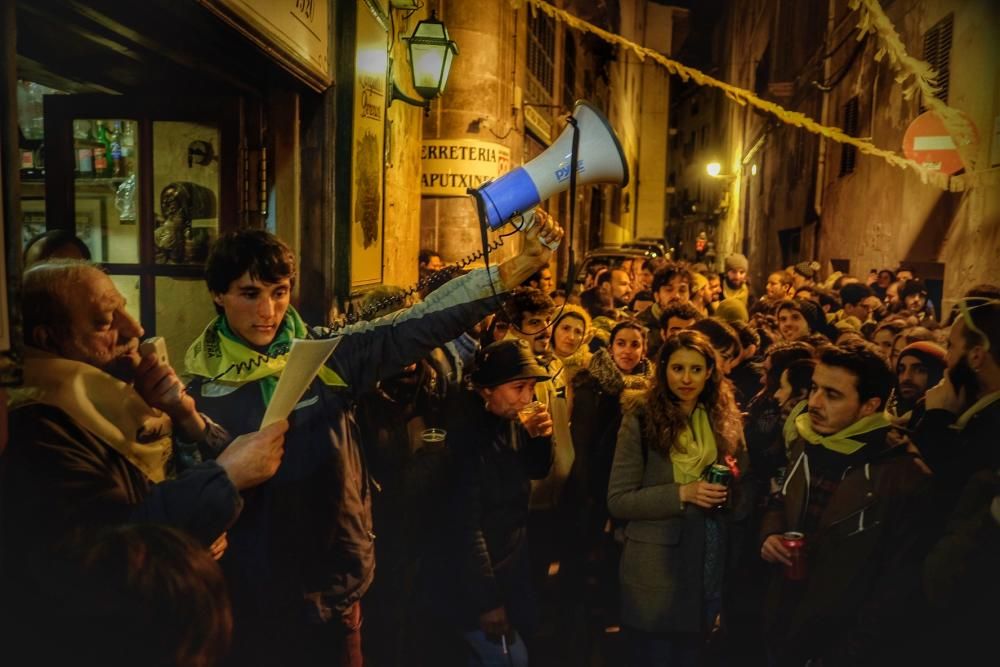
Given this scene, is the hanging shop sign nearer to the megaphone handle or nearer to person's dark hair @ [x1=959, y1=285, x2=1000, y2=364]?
the megaphone handle

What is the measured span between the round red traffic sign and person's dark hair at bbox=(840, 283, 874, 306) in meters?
1.37

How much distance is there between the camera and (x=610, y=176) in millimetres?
2625

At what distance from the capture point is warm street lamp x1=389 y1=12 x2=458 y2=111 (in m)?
5.88

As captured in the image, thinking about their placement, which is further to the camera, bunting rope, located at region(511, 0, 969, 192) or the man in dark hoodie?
bunting rope, located at region(511, 0, 969, 192)

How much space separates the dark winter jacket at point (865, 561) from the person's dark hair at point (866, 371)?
A: 0.51ft

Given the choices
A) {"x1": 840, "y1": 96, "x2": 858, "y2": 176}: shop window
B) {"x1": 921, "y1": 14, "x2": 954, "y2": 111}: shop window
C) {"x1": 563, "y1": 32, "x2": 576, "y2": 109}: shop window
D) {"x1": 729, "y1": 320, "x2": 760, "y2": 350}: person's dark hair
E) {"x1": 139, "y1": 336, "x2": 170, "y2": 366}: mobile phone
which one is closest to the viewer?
{"x1": 139, "y1": 336, "x2": 170, "y2": 366}: mobile phone

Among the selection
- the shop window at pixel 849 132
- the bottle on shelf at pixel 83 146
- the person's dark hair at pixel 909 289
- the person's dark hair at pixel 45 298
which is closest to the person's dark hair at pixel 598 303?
the person's dark hair at pixel 909 289

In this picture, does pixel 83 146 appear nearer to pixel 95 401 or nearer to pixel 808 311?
pixel 95 401

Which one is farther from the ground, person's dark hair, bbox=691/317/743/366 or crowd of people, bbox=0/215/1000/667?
person's dark hair, bbox=691/317/743/366

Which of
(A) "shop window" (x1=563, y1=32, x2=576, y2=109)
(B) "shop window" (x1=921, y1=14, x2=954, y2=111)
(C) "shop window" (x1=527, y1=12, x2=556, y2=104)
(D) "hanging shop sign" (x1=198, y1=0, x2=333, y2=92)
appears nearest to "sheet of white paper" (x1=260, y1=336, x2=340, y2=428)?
(D) "hanging shop sign" (x1=198, y1=0, x2=333, y2=92)

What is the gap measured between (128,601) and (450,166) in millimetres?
6360

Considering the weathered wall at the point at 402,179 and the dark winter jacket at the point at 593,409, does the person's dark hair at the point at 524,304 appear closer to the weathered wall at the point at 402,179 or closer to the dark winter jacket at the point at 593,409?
the dark winter jacket at the point at 593,409

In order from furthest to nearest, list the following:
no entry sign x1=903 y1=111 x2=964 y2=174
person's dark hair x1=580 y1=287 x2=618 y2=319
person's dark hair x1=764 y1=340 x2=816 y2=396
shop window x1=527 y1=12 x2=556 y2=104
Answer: shop window x1=527 y1=12 x2=556 y2=104 < no entry sign x1=903 y1=111 x2=964 y2=174 < person's dark hair x1=580 y1=287 x2=618 y2=319 < person's dark hair x1=764 y1=340 x2=816 y2=396

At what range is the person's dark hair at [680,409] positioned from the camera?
349cm
